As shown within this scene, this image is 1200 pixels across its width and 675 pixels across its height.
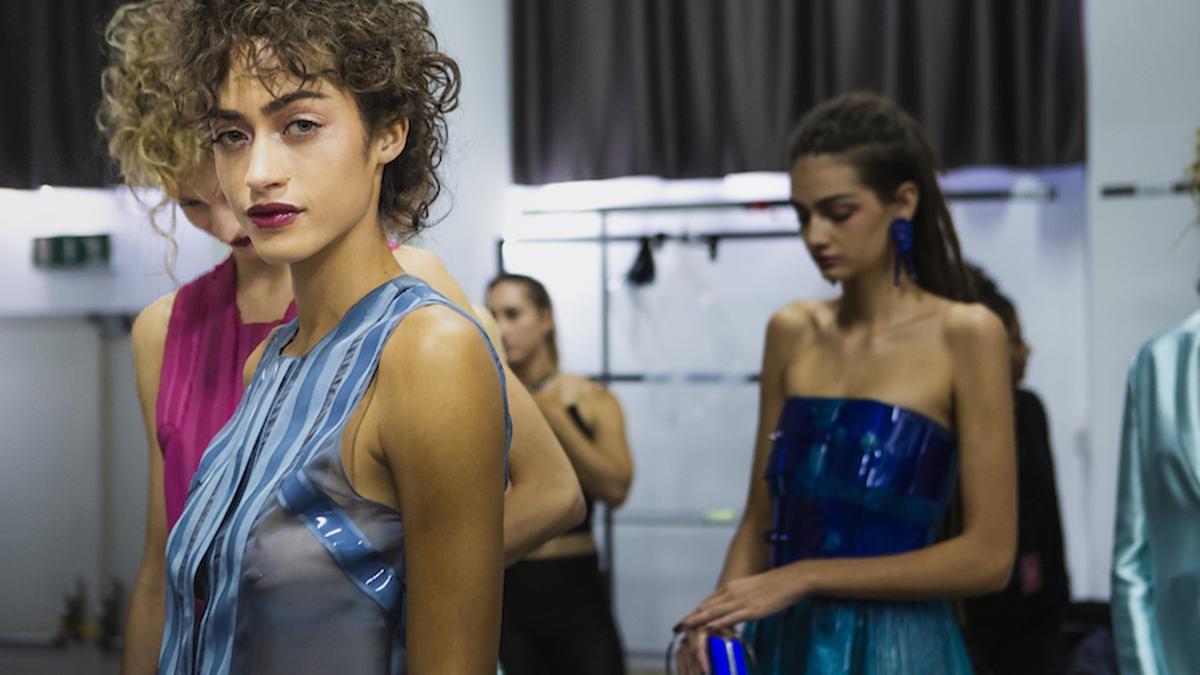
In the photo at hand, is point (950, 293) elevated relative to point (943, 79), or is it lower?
lower

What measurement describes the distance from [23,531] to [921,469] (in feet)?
4.13

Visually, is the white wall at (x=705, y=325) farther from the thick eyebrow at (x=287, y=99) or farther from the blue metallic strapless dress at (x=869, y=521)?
the thick eyebrow at (x=287, y=99)

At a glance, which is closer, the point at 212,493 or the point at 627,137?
the point at 212,493

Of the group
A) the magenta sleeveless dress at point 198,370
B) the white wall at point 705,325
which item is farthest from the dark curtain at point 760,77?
the magenta sleeveless dress at point 198,370

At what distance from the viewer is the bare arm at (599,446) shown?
12.0 ft

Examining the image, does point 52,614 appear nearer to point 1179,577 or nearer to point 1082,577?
point 1179,577

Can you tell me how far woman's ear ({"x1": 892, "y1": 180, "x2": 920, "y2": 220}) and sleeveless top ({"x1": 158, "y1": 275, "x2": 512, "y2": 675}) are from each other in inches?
46.1

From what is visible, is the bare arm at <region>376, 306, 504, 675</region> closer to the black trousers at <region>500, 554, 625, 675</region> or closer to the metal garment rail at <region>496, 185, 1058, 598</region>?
the black trousers at <region>500, 554, 625, 675</region>

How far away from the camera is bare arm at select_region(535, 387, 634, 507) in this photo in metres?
3.66

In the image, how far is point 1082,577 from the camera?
486 centimetres

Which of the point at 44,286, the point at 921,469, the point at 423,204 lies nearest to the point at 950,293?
the point at 921,469

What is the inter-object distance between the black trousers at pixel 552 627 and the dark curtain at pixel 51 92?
171 centimetres

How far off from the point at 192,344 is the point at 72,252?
1.54 ft

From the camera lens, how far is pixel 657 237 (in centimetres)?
492
